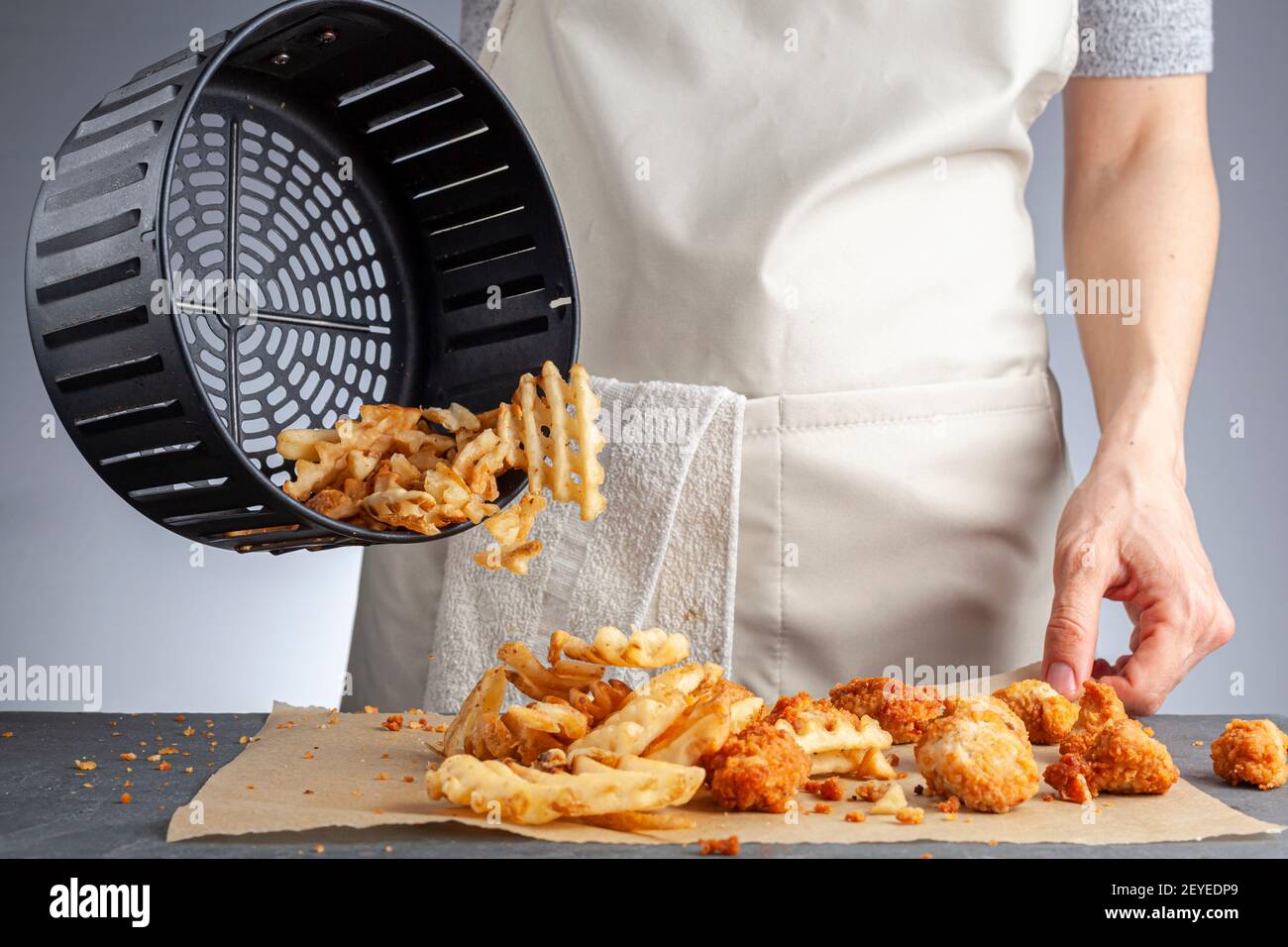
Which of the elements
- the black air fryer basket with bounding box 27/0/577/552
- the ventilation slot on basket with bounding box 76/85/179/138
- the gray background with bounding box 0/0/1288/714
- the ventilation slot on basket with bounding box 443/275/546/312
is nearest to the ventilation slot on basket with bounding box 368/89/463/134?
the black air fryer basket with bounding box 27/0/577/552

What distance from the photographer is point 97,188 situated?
0.90m

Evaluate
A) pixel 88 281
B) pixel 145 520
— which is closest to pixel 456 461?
pixel 88 281

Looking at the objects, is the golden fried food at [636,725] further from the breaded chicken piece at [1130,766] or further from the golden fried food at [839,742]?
the breaded chicken piece at [1130,766]

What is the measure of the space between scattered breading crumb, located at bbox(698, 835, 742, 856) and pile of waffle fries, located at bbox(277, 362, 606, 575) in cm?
33

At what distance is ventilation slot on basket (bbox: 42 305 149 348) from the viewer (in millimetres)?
862

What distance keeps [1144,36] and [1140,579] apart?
671 millimetres

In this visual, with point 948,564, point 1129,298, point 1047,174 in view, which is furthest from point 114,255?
point 1047,174

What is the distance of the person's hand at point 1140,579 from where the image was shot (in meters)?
1.28

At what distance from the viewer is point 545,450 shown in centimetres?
111

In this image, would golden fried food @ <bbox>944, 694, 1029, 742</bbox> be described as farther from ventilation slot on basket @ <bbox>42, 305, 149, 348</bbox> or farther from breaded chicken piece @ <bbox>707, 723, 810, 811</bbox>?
ventilation slot on basket @ <bbox>42, 305, 149, 348</bbox>

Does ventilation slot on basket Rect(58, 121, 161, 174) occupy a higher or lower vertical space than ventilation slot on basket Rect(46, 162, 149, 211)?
higher

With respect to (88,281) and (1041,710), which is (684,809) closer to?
(1041,710)

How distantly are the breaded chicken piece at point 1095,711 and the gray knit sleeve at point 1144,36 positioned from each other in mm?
811

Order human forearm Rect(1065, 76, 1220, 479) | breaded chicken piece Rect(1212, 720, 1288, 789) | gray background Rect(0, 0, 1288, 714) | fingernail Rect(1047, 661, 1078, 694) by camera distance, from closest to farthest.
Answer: breaded chicken piece Rect(1212, 720, 1288, 789) < fingernail Rect(1047, 661, 1078, 694) < human forearm Rect(1065, 76, 1220, 479) < gray background Rect(0, 0, 1288, 714)
